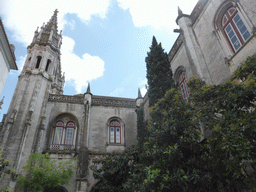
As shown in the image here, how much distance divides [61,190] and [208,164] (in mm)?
12200

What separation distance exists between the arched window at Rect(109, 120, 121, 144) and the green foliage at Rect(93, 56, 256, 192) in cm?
967

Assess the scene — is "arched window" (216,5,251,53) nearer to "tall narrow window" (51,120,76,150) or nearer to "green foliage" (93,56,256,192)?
→ "green foliage" (93,56,256,192)

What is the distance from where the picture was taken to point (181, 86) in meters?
13.4

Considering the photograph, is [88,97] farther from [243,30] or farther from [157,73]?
[243,30]

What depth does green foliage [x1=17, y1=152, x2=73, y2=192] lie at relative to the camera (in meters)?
11.9

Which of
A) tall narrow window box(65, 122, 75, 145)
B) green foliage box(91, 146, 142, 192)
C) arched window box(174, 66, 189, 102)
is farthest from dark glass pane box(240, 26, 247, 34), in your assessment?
tall narrow window box(65, 122, 75, 145)

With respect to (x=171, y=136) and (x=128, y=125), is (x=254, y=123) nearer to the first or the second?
(x=171, y=136)

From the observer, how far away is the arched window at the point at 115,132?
17.7m

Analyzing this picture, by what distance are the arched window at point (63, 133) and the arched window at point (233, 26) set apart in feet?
46.0

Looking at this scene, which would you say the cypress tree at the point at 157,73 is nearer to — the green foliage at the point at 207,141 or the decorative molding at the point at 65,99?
the green foliage at the point at 207,141

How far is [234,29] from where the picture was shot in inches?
363

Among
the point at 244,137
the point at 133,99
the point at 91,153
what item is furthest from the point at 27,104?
the point at 244,137

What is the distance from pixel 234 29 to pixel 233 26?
0.56 feet

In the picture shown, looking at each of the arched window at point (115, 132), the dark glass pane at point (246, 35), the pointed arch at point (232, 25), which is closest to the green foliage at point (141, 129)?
the arched window at point (115, 132)
